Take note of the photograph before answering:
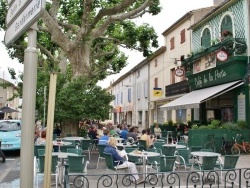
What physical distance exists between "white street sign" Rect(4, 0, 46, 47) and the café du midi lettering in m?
15.9

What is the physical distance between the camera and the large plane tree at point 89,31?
1478 centimetres

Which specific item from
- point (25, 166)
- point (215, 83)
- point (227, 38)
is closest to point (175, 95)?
point (215, 83)

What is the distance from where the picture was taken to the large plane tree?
14783 mm

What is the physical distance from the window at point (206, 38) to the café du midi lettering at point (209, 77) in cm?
201

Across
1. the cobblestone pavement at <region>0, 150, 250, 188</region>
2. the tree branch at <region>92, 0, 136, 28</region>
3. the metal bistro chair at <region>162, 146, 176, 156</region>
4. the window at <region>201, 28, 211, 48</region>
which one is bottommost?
the cobblestone pavement at <region>0, 150, 250, 188</region>

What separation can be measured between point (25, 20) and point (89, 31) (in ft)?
41.2

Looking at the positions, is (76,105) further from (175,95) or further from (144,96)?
(144,96)

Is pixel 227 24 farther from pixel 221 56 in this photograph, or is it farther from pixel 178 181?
pixel 178 181

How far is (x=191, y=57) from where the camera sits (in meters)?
21.4

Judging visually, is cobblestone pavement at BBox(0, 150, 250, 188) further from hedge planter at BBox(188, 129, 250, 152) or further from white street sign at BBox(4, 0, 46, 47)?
white street sign at BBox(4, 0, 46, 47)

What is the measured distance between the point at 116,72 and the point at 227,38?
1190 centimetres

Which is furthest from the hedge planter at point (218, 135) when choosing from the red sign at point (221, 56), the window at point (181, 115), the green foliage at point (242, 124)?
the window at point (181, 115)

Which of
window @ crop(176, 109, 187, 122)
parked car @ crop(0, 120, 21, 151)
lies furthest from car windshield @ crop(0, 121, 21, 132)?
window @ crop(176, 109, 187, 122)

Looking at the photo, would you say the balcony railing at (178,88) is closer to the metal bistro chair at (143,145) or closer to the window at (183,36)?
the window at (183,36)
